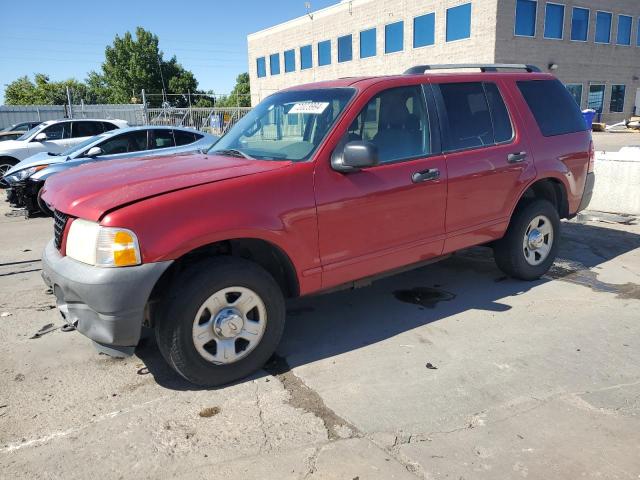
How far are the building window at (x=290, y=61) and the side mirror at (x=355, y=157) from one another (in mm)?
42160

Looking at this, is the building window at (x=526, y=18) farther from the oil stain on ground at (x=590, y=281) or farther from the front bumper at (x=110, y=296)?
the front bumper at (x=110, y=296)

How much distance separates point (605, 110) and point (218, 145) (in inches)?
1478

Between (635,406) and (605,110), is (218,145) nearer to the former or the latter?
(635,406)

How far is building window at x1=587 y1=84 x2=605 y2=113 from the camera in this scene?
34125mm

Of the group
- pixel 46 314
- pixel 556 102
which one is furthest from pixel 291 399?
pixel 556 102

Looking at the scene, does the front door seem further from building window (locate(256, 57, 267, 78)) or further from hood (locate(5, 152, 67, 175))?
building window (locate(256, 57, 267, 78))

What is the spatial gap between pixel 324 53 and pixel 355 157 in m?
39.2

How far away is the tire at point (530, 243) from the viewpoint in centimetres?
488

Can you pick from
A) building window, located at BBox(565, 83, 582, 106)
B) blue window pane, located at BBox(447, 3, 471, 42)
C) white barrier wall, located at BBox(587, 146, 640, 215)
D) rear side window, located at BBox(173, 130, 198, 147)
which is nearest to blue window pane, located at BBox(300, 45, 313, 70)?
blue window pane, located at BBox(447, 3, 471, 42)

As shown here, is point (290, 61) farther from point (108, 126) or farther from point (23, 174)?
point (23, 174)

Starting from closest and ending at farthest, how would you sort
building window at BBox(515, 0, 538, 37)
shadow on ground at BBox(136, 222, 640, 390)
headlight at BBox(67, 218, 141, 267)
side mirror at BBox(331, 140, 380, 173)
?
headlight at BBox(67, 218, 141, 267) → side mirror at BBox(331, 140, 380, 173) → shadow on ground at BBox(136, 222, 640, 390) → building window at BBox(515, 0, 538, 37)

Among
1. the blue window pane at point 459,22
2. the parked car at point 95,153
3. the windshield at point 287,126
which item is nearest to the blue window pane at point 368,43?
the blue window pane at point 459,22

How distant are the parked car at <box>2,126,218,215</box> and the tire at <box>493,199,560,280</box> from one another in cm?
602

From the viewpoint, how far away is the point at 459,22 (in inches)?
1148
